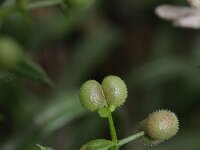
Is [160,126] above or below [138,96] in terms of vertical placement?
below

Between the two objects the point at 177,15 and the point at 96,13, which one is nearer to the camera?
the point at 177,15

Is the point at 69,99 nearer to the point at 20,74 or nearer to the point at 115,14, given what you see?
the point at 20,74

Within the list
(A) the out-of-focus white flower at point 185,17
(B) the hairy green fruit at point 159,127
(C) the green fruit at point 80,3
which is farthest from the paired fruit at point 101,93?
(A) the out-of-focus white flower at point 185,17

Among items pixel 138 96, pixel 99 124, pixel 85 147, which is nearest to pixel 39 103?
pixel 99 124

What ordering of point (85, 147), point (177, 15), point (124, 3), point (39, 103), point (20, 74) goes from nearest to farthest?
1. point (85, 147)
2. point (20, 74)
3. point (177, 15)
4. point (39, 103)
5. point (124, 3)

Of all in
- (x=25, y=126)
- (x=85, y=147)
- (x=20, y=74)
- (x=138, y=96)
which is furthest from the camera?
(x=138, y=96)

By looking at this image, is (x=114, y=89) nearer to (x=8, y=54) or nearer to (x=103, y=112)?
(x=103, y=112)

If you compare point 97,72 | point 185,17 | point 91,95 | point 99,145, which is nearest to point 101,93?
point 91,95


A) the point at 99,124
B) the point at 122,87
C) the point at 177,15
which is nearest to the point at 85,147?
the point at 122,87

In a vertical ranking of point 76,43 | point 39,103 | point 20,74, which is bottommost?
point 20,74
